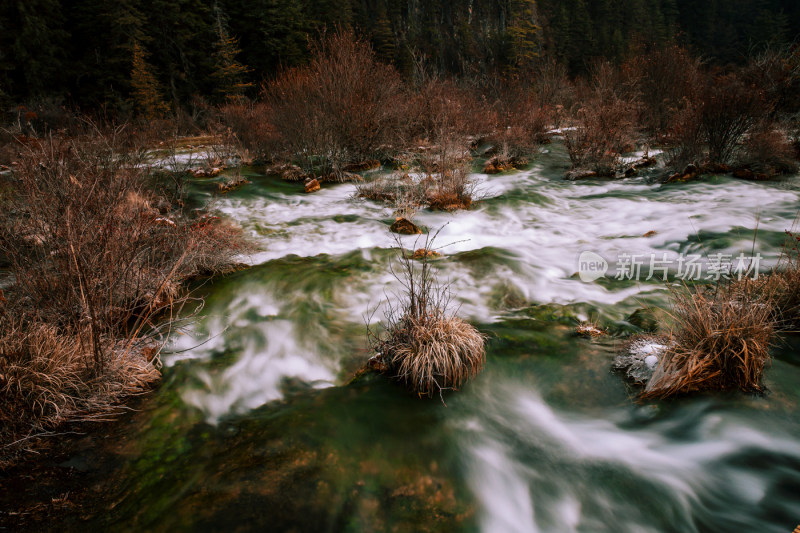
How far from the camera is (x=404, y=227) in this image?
7.32 m

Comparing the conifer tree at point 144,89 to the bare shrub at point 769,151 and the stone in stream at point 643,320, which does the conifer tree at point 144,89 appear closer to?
the stone in stream at point 643,320

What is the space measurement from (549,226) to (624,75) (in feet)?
35.7

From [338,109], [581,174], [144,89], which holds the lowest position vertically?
[581,174]

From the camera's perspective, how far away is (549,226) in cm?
767

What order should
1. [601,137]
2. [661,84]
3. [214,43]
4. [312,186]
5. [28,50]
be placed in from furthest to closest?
1. [214,43]
2. [28,50]
3. [661,84]
4. [601,137]
5. [312,186]

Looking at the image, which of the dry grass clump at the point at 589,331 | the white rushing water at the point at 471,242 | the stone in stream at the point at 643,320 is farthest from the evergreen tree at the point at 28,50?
the stone in stream at the point at 643,320

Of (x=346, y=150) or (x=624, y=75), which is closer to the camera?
(x=346, y=150)

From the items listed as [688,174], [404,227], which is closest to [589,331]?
[404,227]

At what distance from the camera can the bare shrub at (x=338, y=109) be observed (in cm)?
1034

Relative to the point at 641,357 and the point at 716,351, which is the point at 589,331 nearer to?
the point at 641,357

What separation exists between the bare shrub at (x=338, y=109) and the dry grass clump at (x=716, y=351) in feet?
30.0

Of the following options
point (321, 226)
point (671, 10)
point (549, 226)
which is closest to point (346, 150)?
point (321, 226)

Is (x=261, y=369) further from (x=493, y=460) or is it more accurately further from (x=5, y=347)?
(x=493, y=460)

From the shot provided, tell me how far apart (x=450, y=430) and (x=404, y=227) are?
467cm
